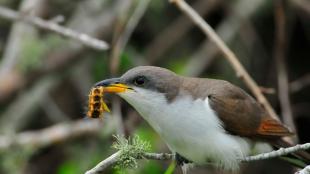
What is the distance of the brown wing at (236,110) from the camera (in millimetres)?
5027

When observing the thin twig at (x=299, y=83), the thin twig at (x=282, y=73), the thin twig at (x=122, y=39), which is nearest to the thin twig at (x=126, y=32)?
the thin twig at (x=122, y=39)

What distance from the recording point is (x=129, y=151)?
3.95 m

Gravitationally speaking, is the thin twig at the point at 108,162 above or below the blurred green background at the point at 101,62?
below

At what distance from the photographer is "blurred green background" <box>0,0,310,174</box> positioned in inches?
281

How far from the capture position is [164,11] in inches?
319

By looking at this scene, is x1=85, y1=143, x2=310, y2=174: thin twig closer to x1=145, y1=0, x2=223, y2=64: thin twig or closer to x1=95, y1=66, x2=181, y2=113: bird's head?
x1=95, y1=66, x2=181, y2=113: bird's head

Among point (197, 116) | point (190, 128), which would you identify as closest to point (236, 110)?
point (197, 116)

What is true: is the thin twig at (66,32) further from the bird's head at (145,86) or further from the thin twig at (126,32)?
the bird's head at (145,86)

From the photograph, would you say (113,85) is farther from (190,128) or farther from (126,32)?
(126,32)

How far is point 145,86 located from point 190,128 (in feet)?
1.65

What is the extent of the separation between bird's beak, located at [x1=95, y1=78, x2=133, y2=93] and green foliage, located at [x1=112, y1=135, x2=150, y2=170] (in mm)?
790

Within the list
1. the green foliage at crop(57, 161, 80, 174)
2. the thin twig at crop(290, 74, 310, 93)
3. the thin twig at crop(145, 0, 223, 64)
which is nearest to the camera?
the green foliage at crop(57, 161, 80, 174)

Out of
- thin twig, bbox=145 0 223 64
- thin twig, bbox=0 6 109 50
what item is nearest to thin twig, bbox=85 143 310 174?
thin twig, bbox=0 6 109 50

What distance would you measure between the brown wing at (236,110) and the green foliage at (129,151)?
1.07 meters
